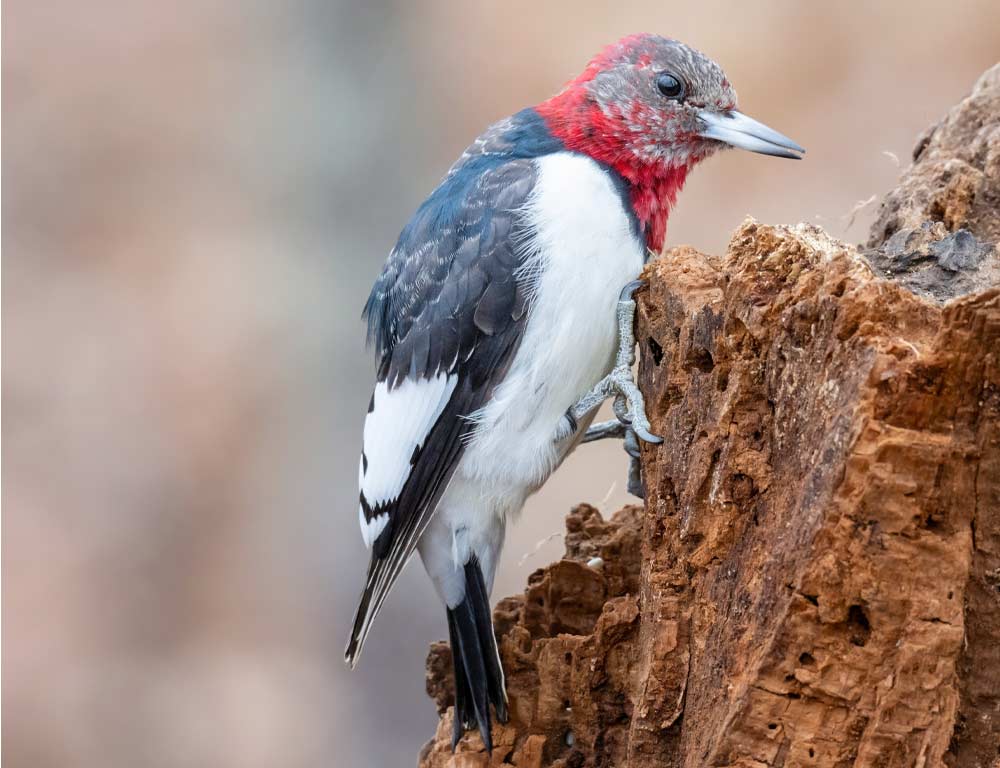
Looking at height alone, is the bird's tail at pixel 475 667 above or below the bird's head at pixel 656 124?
below

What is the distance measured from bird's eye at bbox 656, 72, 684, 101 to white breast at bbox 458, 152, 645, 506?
0.36 meters

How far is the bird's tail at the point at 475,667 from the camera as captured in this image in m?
2.60

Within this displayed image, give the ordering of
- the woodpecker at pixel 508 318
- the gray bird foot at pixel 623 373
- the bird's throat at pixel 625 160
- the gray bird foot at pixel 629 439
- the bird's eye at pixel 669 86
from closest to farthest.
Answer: the gray bird foot at pixel 623 373, the woodpecker at pixel 508 318, the gray bird foot at pixel 629 439, the bird's throat at pixel 625 160, the bird's eye at pixel 669 86

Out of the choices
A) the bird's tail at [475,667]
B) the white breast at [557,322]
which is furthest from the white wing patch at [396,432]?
the bird's tail at [475,667]

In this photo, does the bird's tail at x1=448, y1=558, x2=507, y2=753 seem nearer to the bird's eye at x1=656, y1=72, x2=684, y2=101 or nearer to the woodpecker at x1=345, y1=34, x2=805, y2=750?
the woodpecker at x1=345, y1=34, x2=805, y2=750

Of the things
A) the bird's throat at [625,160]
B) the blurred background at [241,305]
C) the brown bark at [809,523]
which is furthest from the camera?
the blurred background at [241,305]

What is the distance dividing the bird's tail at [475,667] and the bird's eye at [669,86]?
4.55 ft

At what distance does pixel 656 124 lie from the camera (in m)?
3.01

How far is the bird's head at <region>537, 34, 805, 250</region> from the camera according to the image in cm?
→ 298

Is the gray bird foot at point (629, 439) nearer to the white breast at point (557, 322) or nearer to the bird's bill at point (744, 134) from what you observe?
the white breast at point (557, 322)

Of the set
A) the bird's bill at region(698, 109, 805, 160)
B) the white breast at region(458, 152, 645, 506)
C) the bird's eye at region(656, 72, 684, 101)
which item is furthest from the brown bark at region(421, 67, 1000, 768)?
the bird's eye at region(656, 72, 684, 101)

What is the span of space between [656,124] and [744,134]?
23 centimetres

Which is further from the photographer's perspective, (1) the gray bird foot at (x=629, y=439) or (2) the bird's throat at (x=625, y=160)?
(2) the bird's throat at (x=625, y=160)

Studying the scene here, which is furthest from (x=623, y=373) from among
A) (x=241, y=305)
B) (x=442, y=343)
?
(x=241, y=305)
